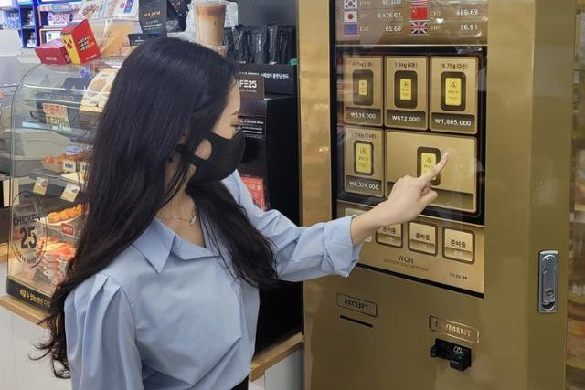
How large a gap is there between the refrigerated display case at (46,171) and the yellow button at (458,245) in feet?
5.09

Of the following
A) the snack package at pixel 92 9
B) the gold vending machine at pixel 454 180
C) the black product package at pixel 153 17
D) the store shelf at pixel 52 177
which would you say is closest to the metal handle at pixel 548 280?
the gold vending machine at pixel 454 180

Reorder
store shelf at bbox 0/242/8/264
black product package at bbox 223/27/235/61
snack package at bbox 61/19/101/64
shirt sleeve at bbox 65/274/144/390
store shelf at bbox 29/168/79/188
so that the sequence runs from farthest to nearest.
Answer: store shelf at bbox 0/242/8/264 → store shelf at bbox 29/168/79/188 → snack package at bbox 61/19/101/64 → black product package at bbox 223/27/235/61 → shirt sleeve at bbox 65/274/144/390

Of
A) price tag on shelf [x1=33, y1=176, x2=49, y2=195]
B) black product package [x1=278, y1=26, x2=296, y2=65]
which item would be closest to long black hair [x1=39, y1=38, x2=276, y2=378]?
black product package [x1=278, y1=26, x2=296, y2=65]

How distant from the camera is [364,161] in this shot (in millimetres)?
1573

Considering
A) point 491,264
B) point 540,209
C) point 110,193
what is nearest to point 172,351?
point 110,193

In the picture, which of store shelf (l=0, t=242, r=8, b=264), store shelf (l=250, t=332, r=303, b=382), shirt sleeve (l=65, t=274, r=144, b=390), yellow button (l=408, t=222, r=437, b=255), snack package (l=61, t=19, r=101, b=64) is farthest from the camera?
store shelf (l=0, t=242, r=8, b=264)

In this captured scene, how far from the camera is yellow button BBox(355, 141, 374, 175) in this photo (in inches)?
61.4

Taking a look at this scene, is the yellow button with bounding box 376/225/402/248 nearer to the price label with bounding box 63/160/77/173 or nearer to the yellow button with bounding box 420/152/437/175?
the yellow button with bounding box 420/152/437/175

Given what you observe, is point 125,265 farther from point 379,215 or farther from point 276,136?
point 276,136

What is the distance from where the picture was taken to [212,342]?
140 cm

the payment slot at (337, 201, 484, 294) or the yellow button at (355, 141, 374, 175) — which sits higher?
the yellow button at (355, 141, 374, 175)

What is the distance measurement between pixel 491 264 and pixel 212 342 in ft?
1.91

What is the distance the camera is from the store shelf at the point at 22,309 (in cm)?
243

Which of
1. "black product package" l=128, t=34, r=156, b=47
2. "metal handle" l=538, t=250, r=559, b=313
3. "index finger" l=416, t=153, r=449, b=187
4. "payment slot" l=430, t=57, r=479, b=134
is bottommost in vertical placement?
"metal handle" l=538, t=250, r=559, b=313
